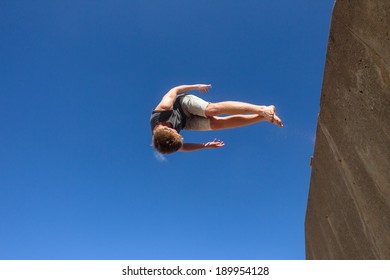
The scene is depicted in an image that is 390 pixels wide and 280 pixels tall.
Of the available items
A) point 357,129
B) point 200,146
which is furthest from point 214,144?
point 357,129

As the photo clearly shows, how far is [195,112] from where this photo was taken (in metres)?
4.58

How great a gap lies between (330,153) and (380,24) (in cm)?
147

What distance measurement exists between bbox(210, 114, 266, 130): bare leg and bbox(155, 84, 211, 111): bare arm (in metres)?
0.49

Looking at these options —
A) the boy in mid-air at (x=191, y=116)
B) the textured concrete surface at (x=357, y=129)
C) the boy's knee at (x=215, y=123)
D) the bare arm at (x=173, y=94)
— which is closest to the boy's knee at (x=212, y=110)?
the boy in mid-air at (x=191, y=116)

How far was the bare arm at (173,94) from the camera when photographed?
434cm

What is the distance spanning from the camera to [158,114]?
4.45 meters

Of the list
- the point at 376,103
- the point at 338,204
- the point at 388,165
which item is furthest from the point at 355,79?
the point at 338,204

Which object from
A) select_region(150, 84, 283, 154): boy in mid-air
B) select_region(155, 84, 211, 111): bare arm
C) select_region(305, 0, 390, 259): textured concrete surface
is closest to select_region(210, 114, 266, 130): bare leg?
select_region(150, 84, 283, 154): boy in mid-air

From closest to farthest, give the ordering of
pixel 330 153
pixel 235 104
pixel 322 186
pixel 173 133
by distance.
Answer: pixel 330 153
pixel 322 186
pixel 235 104
pixel 173 133

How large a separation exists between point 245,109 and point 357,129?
1808mm

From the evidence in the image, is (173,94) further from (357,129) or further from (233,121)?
(357,129)

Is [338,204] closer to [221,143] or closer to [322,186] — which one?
[322,186]

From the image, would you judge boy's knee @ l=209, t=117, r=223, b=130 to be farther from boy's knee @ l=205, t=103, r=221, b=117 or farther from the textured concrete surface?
the textured concrete surface

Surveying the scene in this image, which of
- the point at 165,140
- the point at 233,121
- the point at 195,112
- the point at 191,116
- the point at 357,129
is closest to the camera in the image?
the point at 357,129
